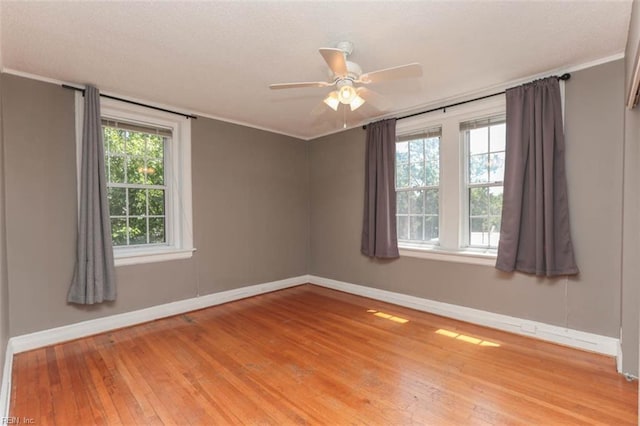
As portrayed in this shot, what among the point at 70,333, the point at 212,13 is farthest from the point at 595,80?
the point at 70,333

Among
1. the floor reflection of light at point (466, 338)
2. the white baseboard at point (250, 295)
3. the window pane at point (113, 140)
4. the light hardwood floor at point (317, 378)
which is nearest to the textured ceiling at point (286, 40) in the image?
the window pane at point (113, 140)

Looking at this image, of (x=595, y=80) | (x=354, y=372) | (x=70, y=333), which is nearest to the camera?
(x=354, y=372)

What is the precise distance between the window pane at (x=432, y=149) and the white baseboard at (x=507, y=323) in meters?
1.76

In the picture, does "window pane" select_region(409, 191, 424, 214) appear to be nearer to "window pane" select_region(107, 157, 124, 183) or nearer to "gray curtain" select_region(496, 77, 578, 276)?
"gray curtain" select_region(496, 77, 578, 276)

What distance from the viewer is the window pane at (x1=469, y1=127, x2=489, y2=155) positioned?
11.1ft

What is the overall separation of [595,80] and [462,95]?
1.10 metres

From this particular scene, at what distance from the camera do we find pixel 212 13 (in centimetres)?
196

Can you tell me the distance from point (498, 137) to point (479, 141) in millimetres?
197

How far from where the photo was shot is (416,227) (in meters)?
4.04

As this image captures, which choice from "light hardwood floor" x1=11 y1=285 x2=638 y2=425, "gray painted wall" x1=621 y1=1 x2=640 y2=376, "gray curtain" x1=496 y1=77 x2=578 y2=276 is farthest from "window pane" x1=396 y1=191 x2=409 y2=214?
"gray painted wall" x1=621 y1=1 x2=640 y2=376

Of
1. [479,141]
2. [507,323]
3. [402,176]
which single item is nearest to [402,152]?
[402,176]

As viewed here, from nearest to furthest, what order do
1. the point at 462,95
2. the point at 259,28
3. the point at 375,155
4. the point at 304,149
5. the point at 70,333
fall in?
the point at 259,28 < the point at 70,333 < the point at 462,95 < the point at 375,155 < the point at 304,149

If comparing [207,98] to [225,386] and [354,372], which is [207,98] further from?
[354,372]

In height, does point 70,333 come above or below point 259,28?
below
